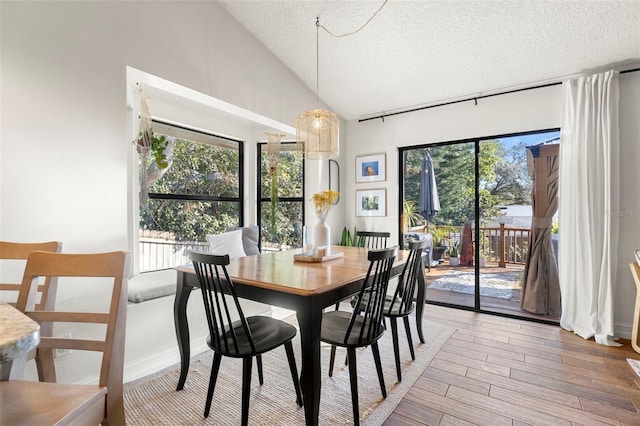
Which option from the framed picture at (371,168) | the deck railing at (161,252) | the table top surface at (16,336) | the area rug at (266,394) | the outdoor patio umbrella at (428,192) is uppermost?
the framed picture at (371,168)

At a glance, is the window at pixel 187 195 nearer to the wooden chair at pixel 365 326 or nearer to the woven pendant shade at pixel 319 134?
the woven pendant shade at pixel 319 134

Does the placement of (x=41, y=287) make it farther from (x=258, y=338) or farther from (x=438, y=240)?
(x=438, y=240)

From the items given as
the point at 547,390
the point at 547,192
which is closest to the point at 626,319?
the point at 547,192

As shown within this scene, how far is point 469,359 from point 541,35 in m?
2.72

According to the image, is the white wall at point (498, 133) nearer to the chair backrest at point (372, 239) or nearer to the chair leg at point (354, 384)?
the chair backrest at point (372, 239)

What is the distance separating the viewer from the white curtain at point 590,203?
274cm

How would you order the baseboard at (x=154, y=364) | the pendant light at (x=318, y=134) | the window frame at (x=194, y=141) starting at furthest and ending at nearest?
the window frame at (x=194, y=141)
the pendant light at (x=318, y=134)
the baseboard at (x=154, y=364)

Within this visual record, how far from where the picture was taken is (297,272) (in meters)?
1.87

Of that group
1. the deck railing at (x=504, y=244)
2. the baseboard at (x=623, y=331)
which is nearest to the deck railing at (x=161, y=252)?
the deck railing at (x=504, y=244)

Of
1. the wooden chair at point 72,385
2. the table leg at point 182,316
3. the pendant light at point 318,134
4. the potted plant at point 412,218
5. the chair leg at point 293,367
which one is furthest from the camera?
the potted plant at point 412,218

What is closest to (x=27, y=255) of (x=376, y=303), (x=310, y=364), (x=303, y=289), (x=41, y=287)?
(x=41, y=287)

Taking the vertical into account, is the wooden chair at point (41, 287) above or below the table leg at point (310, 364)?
above

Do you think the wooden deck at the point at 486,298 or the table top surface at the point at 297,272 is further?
the wooden deck at the point at 486,298

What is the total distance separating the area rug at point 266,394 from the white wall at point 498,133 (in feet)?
6.46
